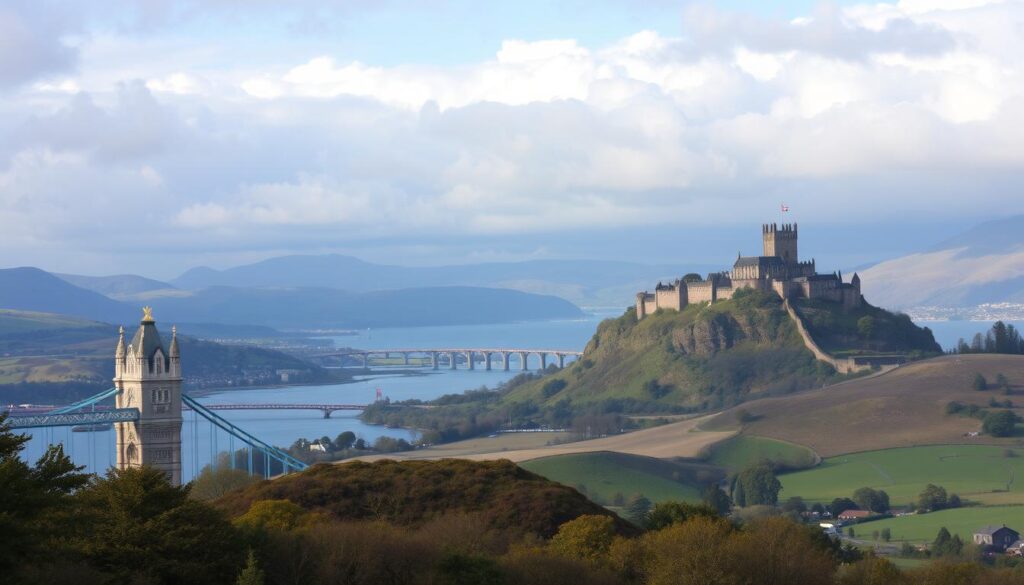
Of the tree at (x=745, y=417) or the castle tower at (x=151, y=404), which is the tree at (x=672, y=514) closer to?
the castle tower at (x=151, y=404)

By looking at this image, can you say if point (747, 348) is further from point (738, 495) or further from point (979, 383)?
point (738, 495)

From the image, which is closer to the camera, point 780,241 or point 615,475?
point 615,475

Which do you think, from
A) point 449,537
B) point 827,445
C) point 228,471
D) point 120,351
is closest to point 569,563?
point 449,537

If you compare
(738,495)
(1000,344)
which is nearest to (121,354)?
(738,495)

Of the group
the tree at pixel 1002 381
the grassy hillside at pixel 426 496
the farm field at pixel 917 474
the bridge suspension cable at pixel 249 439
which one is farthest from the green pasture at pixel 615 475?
the grassy hillside at pixel 426 496

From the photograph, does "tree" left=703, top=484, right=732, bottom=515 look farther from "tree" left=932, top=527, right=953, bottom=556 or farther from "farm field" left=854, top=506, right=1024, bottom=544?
"tree" left=932, top=527, right=953, bottom=556

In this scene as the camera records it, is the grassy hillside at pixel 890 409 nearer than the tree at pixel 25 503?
No
